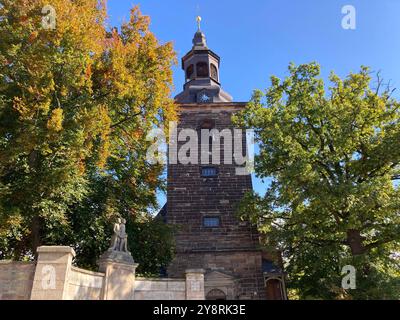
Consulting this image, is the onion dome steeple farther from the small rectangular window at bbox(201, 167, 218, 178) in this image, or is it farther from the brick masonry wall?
the small rectangular window at bbox(201, 167, 218, 178)

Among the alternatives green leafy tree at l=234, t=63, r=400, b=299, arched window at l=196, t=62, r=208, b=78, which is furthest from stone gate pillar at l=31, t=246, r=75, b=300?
arched window at l=196, t=62, r=208, b=78

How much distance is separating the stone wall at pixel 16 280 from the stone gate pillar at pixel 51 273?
7.2 inches

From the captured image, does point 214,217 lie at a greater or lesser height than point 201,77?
lesser

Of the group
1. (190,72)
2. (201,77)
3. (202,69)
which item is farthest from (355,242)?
(190,72)

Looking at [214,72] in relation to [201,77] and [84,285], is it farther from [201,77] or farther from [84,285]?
[84,285]

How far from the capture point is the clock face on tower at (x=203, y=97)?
2317 cm

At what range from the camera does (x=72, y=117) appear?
10969 millimetres

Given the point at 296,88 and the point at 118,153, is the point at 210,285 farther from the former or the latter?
the point at 296,88

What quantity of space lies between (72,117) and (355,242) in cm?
1028

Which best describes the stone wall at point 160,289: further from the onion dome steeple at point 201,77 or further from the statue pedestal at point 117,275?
the onion dome steeple at point 201,77

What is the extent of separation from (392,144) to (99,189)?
10333 millimetres

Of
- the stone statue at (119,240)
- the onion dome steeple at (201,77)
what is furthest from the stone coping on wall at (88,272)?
the onion dome steeple at (201,77)

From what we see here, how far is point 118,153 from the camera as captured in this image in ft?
48.2

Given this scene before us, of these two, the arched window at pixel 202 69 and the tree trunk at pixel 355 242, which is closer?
the tree trunk at pixel 355 242
